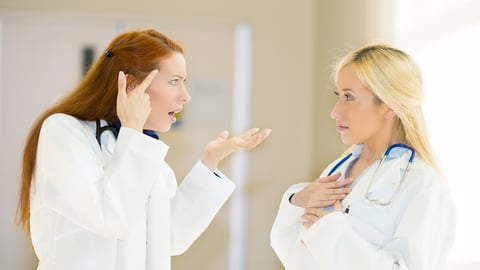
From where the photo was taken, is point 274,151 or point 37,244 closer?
point 37,244

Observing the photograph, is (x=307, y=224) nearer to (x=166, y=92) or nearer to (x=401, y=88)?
(x=401, y=88)

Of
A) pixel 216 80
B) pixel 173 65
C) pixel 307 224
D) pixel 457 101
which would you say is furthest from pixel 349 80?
pixel 216 80

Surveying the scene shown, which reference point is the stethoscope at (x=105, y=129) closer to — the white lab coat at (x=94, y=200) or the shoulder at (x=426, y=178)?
the white lab coat at (x=94, y=200)

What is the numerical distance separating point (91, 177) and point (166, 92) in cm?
44

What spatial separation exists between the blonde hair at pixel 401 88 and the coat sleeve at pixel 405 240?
161 mm

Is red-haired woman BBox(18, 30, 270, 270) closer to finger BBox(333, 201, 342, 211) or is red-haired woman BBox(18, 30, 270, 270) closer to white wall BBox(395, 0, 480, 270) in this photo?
finger BBox(333, 201, 342, 211)

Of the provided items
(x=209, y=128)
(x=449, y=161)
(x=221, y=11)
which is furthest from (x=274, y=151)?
(x=449, y=161)

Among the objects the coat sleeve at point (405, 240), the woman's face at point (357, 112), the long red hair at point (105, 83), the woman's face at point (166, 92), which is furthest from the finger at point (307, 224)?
the long red hair at point (105, 83)

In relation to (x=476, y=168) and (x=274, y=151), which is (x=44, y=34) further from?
(x=476, y=168)

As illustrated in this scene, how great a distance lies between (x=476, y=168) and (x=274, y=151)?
89.6 inches

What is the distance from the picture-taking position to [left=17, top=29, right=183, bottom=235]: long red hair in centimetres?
203

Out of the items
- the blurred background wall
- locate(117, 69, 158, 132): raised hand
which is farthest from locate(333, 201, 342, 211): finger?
the blurred background wall

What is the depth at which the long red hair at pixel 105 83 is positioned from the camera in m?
2.03

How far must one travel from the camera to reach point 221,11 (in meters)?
4.65
